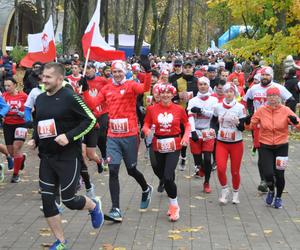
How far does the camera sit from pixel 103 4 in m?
29.3

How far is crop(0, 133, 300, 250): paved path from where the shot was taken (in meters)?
6.55

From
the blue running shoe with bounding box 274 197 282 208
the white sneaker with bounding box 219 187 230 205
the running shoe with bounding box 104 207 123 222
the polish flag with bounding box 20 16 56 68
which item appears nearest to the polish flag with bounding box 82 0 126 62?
the polish flag with bounding box 20 16 56 68

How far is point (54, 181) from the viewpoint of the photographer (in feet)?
20.4

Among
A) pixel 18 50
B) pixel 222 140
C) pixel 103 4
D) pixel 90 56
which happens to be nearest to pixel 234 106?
pixel 222 140

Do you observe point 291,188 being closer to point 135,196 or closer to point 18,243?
point 135,196

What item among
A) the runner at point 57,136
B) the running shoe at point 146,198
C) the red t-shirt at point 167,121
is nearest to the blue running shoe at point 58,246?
the runner at point 57,136

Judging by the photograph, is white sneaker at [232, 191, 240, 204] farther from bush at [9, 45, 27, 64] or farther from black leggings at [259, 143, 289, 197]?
bush at [9, 45, 27, 64]

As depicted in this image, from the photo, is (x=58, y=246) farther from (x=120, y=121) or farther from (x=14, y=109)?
(x=14, y=109)

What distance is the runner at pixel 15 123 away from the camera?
390 inches

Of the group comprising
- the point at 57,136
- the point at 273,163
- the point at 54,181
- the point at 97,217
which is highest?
the point at 57,136

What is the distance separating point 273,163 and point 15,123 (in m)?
4.53

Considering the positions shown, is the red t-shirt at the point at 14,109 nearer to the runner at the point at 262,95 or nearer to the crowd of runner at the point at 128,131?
the crowd of runner at the point at 128,131

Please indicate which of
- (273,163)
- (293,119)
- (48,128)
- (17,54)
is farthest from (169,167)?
(17,54)

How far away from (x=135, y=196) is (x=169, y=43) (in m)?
78.5
